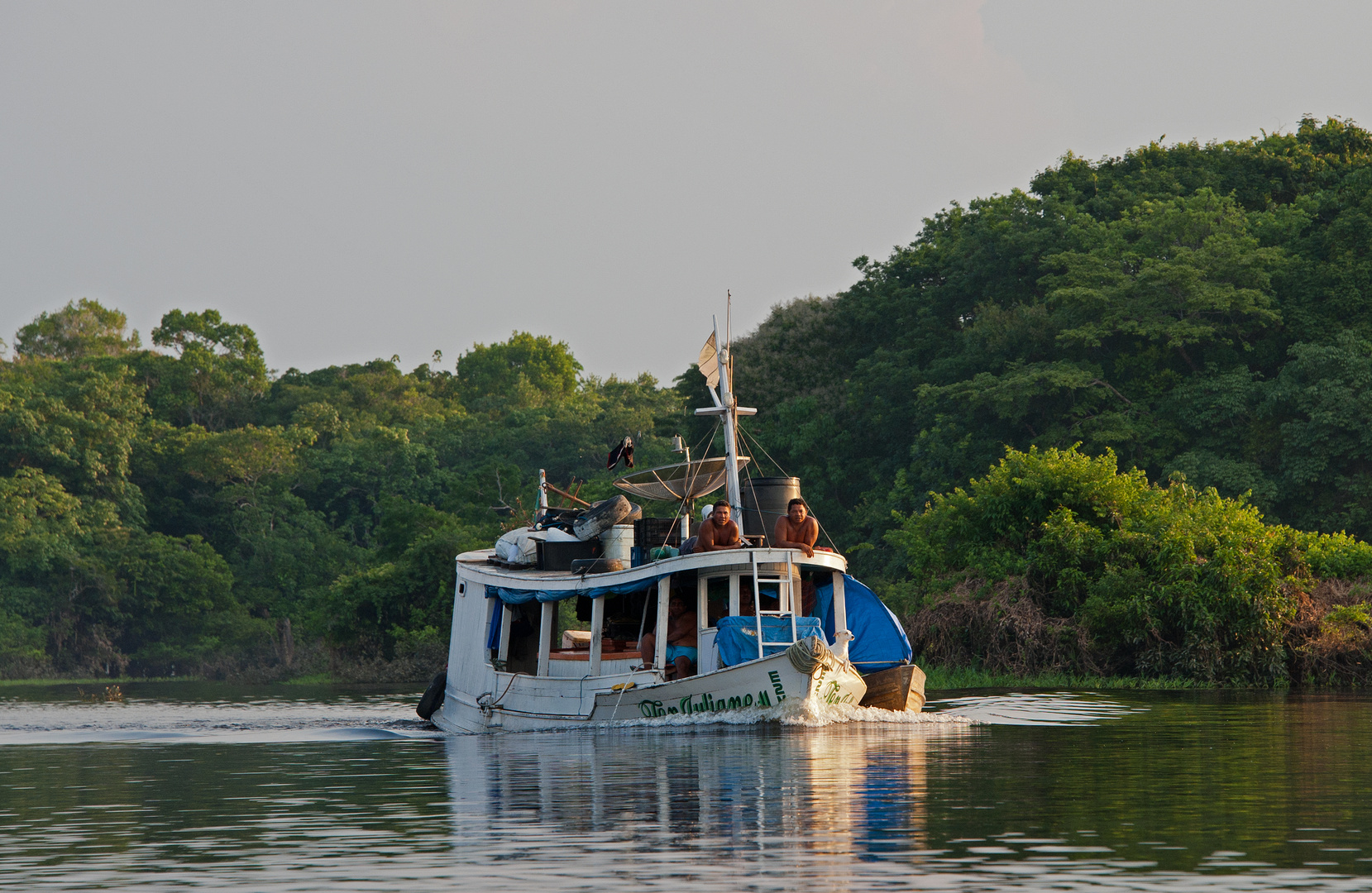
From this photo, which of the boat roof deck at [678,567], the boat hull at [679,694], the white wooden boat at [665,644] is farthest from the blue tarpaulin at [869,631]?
the boat hull at [679,694]

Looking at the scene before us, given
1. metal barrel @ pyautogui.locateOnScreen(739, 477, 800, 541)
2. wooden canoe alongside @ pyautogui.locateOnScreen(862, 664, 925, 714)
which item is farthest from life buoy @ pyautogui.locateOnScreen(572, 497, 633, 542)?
wooden canoe alongside @ pyautogui.locateOnScreen(862, 664, 925, 714)

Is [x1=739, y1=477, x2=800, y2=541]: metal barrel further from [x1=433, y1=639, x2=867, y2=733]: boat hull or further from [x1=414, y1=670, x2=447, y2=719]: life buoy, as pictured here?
[x1=414, y1=670, x2=447, y2=719]: life buoy

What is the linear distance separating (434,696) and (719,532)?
796cm

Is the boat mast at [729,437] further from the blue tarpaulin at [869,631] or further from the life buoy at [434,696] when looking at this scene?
the life buoy at [434,696]

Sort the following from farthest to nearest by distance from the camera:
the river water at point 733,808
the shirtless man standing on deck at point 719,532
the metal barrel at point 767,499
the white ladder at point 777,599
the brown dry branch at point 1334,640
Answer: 1. the brown dry branch at point 1334,640
2. the metal barrel at point 767,499
3. the shirtless man standing on deck at point 719,532
4. the white ladder at point 777,599
5. the river water at point 733,808

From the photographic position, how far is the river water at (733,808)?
10.2m

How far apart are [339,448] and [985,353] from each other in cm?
3631

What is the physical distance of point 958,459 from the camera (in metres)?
49.2

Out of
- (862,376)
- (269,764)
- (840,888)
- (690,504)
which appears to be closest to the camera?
(840,888)

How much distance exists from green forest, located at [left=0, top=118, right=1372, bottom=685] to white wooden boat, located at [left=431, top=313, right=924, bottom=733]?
466 inches

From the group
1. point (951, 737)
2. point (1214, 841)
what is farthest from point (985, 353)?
point (1214, 841)

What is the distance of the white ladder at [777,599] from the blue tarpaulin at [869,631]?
1.20 metres

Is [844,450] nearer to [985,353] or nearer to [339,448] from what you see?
[985,353]

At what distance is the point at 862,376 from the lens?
56.6 metres
